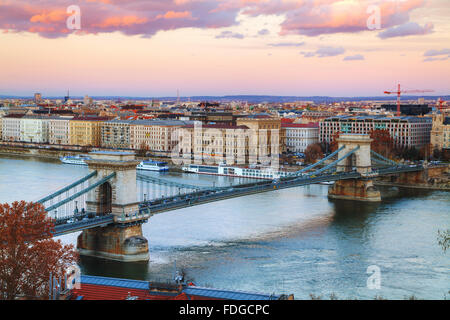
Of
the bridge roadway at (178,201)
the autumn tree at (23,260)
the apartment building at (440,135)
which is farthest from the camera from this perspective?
the apartment building at (440,135)

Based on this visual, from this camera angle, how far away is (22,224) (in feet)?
28.6

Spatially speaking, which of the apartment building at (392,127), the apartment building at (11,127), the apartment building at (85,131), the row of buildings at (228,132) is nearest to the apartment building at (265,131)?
the row of buildings at (228,132)

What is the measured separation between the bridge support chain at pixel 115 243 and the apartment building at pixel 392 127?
70.1 feet

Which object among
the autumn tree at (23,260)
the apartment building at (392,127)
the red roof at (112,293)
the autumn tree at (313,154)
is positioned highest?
the apartment building at (392,127)

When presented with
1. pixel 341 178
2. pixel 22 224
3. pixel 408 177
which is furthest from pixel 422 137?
pixel 22 224

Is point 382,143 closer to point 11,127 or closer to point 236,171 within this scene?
point 236,171

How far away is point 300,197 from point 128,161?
365 inches

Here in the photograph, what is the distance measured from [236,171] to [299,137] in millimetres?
9423

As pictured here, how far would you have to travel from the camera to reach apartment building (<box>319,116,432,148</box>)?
32906 mm

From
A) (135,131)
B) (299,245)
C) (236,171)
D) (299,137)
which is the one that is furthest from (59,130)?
(299,245)

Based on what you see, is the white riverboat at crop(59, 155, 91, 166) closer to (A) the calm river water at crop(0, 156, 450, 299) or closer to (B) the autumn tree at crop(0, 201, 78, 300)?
(A) the calm river water at crop(0, 156, 450, 299)

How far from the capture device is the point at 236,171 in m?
26.7

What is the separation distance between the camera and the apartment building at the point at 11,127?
44569mm

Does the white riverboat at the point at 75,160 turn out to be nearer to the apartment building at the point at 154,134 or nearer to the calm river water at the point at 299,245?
the apartment building at the point at 154,134
